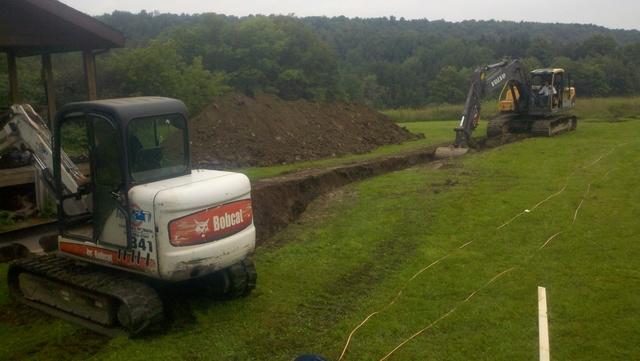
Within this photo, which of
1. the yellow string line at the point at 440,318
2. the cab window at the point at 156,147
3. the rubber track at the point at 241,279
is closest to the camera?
the yellow string line at the point at 440,318

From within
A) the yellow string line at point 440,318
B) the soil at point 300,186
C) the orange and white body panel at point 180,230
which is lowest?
the yellow string line at point 440,318

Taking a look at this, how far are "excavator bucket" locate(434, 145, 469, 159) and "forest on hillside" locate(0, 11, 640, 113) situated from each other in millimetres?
17338

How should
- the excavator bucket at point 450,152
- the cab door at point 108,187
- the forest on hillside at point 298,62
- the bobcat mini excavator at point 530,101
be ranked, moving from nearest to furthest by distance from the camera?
the cab door at point 108,187 → the excavator bucket at point 450,152 → the bobcat mini excavator at point 530,101 → the forest on hillside at point 298,62

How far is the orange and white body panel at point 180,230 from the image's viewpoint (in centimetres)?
667

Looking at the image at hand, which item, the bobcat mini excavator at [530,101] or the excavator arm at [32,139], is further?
the bobcat mini excavator at [530,101]

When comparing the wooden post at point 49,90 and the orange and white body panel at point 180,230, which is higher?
the wooden post at point 49,90

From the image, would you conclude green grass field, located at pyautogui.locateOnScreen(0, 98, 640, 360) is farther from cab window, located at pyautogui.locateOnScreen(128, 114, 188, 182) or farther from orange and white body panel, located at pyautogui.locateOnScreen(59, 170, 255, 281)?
cab window, located at pyautogui.locateOnScreen(128, 114, 188, 182)

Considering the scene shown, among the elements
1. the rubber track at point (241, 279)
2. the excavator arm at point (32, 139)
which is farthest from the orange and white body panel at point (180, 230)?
the excavator arm at point (32, 139)

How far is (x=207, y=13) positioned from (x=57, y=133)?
5943cm

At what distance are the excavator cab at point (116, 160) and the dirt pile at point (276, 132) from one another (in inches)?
413

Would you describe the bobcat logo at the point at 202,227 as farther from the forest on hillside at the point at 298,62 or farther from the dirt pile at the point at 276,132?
the forest on hillside at the point at 298,62

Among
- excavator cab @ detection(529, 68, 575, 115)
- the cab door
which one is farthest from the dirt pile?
the cab door

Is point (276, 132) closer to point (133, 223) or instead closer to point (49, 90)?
point (49, 90)

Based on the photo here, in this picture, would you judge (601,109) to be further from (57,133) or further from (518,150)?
(57,133)
